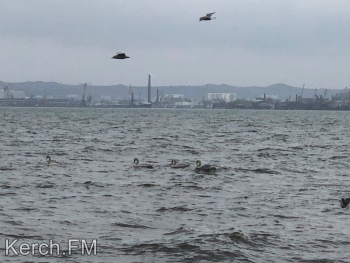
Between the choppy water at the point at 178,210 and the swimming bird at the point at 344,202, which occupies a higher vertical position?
the swimming bird at the point at 344,202

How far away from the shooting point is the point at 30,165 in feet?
102

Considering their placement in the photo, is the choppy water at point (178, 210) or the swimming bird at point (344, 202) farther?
the swimming bird at point (344, 202)

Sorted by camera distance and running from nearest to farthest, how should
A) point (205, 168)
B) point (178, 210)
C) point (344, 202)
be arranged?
point (178, 210), point (344, 202), point (205, 168)

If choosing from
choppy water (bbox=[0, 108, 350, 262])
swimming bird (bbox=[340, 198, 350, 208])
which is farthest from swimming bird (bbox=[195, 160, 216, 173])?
swimming bird (bbox=[340, 198, 350, 208])

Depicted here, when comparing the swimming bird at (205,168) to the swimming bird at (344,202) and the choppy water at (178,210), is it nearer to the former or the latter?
the choppy water at (178,210)

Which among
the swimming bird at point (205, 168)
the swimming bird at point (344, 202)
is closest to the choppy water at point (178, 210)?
the swimming bird at point (344, 202)

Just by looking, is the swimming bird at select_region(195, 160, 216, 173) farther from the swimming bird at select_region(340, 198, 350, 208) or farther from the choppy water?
the swimming bird at select_region(340, 198, 350, 208)

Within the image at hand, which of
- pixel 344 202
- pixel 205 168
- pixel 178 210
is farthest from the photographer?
pixel 205 168

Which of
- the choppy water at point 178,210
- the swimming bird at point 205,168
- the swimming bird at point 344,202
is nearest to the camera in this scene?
the choppy water at point 178,210

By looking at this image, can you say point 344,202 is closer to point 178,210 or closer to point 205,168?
point 178,210

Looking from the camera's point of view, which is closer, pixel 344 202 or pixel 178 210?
pixel 178 210

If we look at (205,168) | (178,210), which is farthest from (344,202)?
(205,168)

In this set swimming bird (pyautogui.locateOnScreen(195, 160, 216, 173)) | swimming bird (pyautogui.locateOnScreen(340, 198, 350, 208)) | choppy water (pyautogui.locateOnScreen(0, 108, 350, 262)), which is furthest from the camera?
swimming bird (pyautogui.locateOnScreen(195, 160, 216, 173))

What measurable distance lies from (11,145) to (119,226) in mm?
30423
